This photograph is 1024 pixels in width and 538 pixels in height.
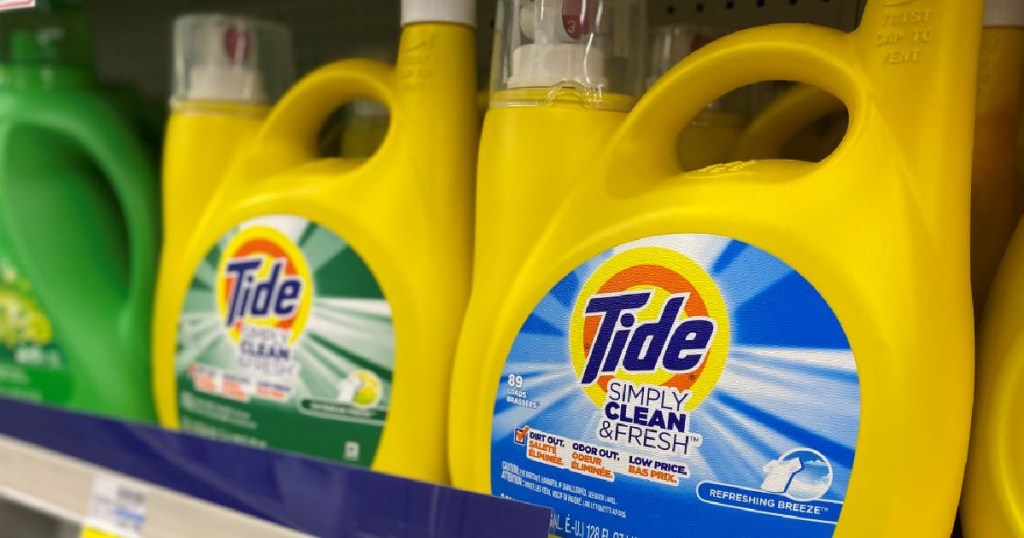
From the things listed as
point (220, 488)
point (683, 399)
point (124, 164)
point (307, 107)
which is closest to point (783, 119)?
point (683, 399)

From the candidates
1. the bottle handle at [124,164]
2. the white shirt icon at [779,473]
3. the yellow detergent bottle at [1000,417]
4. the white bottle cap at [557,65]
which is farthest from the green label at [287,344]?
the yellow detergent bottle at [1000,417]

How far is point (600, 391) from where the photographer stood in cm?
57

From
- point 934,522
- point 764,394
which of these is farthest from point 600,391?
point 934,522

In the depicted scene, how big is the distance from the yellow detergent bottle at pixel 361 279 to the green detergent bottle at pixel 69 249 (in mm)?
129

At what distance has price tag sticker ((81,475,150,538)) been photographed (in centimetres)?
69

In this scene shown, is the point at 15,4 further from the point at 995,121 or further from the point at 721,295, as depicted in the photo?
the point at 995,121

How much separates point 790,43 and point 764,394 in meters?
0.22

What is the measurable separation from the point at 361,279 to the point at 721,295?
30 centimetres

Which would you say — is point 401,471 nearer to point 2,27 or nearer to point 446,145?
point 446,145

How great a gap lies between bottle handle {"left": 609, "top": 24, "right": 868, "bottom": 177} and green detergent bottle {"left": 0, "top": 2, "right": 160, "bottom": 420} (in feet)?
1.76

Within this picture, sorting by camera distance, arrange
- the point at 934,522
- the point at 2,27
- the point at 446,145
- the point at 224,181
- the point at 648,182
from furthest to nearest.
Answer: the point at 2,27 < the point at 224,181 < the point at 446,145 < the point at 648,182 < the point at 934,522

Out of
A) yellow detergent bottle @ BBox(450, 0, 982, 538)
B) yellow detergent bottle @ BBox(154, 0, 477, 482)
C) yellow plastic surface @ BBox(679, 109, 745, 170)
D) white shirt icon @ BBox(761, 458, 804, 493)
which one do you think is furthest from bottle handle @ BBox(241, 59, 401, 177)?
white shirt icon @ BBox(761, 458, 804, 493)

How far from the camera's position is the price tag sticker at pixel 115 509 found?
69 cm

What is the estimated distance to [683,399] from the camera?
21.2 inches
